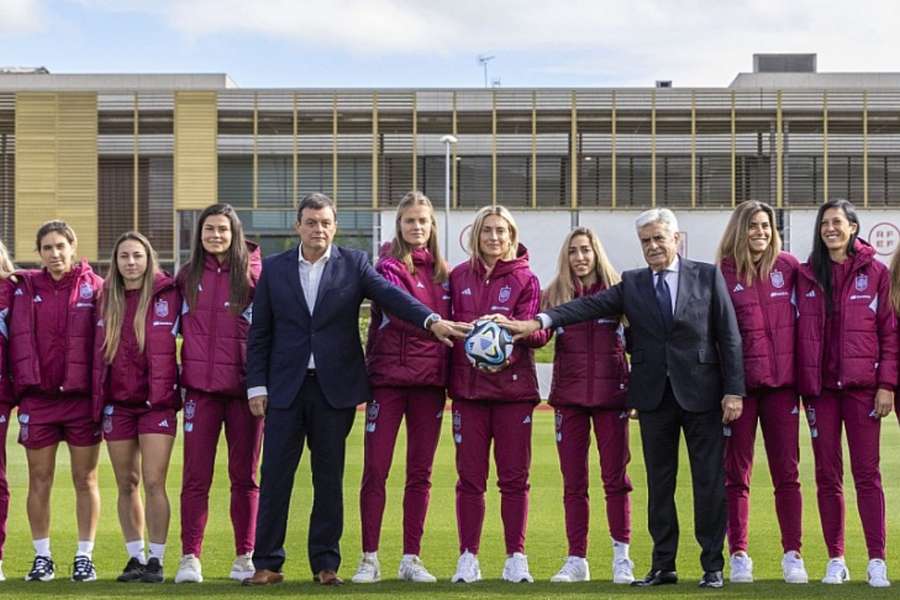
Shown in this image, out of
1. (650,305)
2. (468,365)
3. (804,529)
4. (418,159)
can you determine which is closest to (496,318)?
(468,365)

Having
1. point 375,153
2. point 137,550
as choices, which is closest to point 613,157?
point 375,153

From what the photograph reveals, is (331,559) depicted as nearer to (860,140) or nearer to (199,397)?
(199,397)

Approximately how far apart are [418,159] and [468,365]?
37809 mm

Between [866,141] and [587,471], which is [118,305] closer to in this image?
[587,471]

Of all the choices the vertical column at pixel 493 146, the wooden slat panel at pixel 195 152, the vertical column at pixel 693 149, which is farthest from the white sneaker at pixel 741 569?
the wooden slat panel at pixel 195 152

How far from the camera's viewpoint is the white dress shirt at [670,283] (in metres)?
7.43

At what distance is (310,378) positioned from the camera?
7.37 m

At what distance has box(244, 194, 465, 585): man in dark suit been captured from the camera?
7.33m

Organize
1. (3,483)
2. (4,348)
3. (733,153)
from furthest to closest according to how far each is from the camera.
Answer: (733,153)
(3,483)
(4,348)

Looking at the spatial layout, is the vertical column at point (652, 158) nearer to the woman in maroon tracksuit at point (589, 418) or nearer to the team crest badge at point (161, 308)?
the woman in maroon tracksuit at point (589, 418)

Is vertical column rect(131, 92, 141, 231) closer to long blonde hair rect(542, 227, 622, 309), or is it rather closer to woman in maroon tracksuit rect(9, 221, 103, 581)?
woman in maroon tracksuit rect(9, 221, 103, 581)

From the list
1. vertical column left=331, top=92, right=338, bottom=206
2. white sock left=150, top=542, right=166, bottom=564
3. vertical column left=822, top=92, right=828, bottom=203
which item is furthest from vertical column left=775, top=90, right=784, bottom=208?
white sock left=150, top=542, right=166, bottom=564

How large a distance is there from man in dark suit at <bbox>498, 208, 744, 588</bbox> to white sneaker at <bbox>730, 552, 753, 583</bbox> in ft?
1.06

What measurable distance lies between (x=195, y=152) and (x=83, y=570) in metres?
38.6
